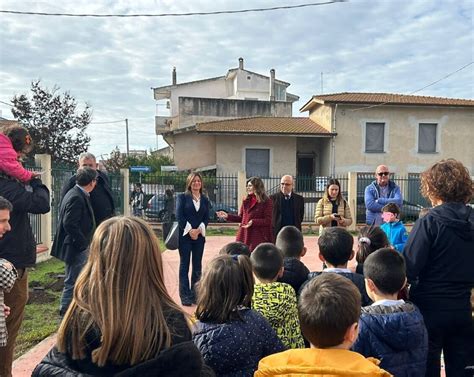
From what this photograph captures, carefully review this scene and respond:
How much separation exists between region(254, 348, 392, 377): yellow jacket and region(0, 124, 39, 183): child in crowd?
255 cm

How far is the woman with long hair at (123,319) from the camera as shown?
1.38 meters

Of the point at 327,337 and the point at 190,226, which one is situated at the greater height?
the point at 327,337

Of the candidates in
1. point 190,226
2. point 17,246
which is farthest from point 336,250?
point 190,226

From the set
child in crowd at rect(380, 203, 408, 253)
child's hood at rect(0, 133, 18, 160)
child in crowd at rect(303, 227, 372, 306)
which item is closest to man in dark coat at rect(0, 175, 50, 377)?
child's hood at rect(0, 133, 18, 160)

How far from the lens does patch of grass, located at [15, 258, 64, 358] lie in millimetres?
4602

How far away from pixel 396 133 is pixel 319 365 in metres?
24.9

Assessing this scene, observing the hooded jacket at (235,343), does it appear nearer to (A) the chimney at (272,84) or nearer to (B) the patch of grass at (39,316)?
(B) the patch of grass at (39,316)

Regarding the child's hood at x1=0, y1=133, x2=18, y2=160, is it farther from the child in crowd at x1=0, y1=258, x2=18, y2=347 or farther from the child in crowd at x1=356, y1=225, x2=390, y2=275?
the child in crowd at x1=356, y1=225, x2=390, y2=275

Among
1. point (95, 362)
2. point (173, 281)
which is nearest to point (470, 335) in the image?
point (95, 362)

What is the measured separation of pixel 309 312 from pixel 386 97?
26196mm

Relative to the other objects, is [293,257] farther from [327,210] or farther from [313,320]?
[327,210]

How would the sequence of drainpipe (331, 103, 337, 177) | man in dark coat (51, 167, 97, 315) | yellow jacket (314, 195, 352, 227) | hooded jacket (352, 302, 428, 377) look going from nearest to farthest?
hooded jacket (352, 302, 428, 377), man in dark coat (51, 167, 97, 315), yellow jacket (314, 195, 352, 227), drainpipe (331, 103, 337, 177)

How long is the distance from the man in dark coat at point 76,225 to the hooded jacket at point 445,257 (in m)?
3.20

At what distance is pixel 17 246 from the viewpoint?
326 cm
